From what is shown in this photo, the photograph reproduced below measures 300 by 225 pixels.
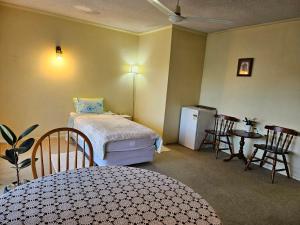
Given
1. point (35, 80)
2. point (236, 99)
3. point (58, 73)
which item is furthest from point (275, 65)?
point (35, 80)

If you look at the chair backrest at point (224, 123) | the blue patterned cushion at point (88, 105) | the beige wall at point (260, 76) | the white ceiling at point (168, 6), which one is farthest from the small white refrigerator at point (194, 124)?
the blue patterned cushion at point (88, 105)

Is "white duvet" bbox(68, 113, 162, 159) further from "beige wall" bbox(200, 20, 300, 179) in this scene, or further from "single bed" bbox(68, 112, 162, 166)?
"beige wall" bbox(200, 20, 300, 179)

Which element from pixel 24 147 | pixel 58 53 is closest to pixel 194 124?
pixel 58 53

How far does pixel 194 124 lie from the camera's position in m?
4.43

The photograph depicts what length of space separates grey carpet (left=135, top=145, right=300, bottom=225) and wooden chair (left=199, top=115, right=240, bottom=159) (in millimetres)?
278

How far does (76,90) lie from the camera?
471 cm

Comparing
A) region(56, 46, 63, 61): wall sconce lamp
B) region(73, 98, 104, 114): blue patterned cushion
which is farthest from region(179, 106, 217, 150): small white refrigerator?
region(56, 46, 63, 61): wall sconce lamp

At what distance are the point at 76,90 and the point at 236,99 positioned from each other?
136 inches

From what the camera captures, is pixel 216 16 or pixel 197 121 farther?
pixel 197 121

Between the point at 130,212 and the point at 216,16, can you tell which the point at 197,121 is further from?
the point at 130,212

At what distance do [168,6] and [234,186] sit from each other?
112 inches

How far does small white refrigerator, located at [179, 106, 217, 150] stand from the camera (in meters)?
4.39

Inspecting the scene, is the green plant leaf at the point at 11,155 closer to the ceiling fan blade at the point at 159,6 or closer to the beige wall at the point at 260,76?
the ceiling fan blade at the point at 159,6

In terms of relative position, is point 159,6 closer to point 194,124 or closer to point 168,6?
point 168,6
